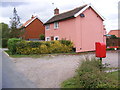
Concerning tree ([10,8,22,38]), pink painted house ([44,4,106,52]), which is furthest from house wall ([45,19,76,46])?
tree ([10,8,22,38])

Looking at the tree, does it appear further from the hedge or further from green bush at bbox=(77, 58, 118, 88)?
green bush at bbox=(77, 58, 118, 88)

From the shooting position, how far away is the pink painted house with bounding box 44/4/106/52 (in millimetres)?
18844

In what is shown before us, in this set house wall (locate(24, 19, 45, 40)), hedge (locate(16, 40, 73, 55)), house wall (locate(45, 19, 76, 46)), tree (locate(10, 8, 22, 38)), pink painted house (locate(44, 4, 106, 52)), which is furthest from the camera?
house wall (locate(24, 19, 45, 40))

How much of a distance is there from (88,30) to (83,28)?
96cm

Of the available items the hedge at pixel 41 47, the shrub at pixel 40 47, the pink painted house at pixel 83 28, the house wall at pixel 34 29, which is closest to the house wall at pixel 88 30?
the pink painted house at pixel 83 28

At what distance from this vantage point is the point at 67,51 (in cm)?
1823

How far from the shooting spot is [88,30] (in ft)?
65.0

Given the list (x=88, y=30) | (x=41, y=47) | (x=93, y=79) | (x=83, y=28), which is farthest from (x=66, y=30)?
(x=93, y=79)

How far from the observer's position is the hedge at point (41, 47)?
1584 centimetres

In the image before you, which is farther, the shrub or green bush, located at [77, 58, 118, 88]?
the shrub

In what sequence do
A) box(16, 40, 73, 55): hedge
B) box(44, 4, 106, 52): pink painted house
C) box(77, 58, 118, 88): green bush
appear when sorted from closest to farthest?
box(77, 58, 118, 88): green bush → box(16, 40, 73, 55): hedge → box(44, 4, 106, 52): pink painted house

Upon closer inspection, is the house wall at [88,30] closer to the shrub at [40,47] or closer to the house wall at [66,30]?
the house wall at [66,30]

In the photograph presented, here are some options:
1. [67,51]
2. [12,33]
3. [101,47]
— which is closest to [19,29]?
[12,33]

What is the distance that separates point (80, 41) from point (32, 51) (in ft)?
21.3
